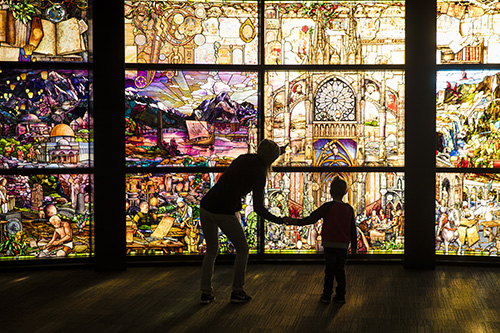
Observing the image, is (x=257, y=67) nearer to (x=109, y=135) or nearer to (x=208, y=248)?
(x=109, y=135)

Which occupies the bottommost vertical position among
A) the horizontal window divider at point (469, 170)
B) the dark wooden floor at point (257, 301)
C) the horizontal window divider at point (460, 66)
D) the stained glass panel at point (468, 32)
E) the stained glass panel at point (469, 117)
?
the dark wooden floor at point (257, 301)

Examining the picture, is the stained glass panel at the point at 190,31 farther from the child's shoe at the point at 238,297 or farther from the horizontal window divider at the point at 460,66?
the child's shoe at the point at 238,297

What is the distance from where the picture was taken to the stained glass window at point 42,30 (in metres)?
5.37

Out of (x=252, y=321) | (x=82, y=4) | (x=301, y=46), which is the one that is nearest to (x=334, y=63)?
(x=301, y=46)

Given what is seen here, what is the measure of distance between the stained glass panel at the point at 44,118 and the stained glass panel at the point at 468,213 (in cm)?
329

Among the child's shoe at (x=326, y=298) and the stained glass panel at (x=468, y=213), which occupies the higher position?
the stained glass panel at (x=468, y=213)

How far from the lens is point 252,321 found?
12.9 ft

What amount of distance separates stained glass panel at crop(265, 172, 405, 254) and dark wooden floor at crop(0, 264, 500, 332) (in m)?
0.23

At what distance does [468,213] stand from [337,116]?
1497mm

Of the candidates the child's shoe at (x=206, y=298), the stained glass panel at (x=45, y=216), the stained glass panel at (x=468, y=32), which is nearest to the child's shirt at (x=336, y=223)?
the child's shoe at (x=206, y=298)

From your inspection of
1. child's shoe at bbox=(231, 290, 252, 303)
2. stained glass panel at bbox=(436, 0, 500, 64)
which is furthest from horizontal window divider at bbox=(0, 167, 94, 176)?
stained glass panel at bbox=(436, 0, 500, 64)

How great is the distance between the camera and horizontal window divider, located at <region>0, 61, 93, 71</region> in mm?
5371

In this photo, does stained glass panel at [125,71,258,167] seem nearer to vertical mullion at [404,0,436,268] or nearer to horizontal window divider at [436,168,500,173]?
vertical mullion at [404,0,436,268]

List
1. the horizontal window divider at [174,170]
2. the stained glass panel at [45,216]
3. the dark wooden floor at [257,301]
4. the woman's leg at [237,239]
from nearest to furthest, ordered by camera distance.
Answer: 1. the dark wooden floor at [257,301]
2. the woman's leg at [237,239]
3. the stained glass panel at [45,216]
4. the horizontal window divider at [174,170]
